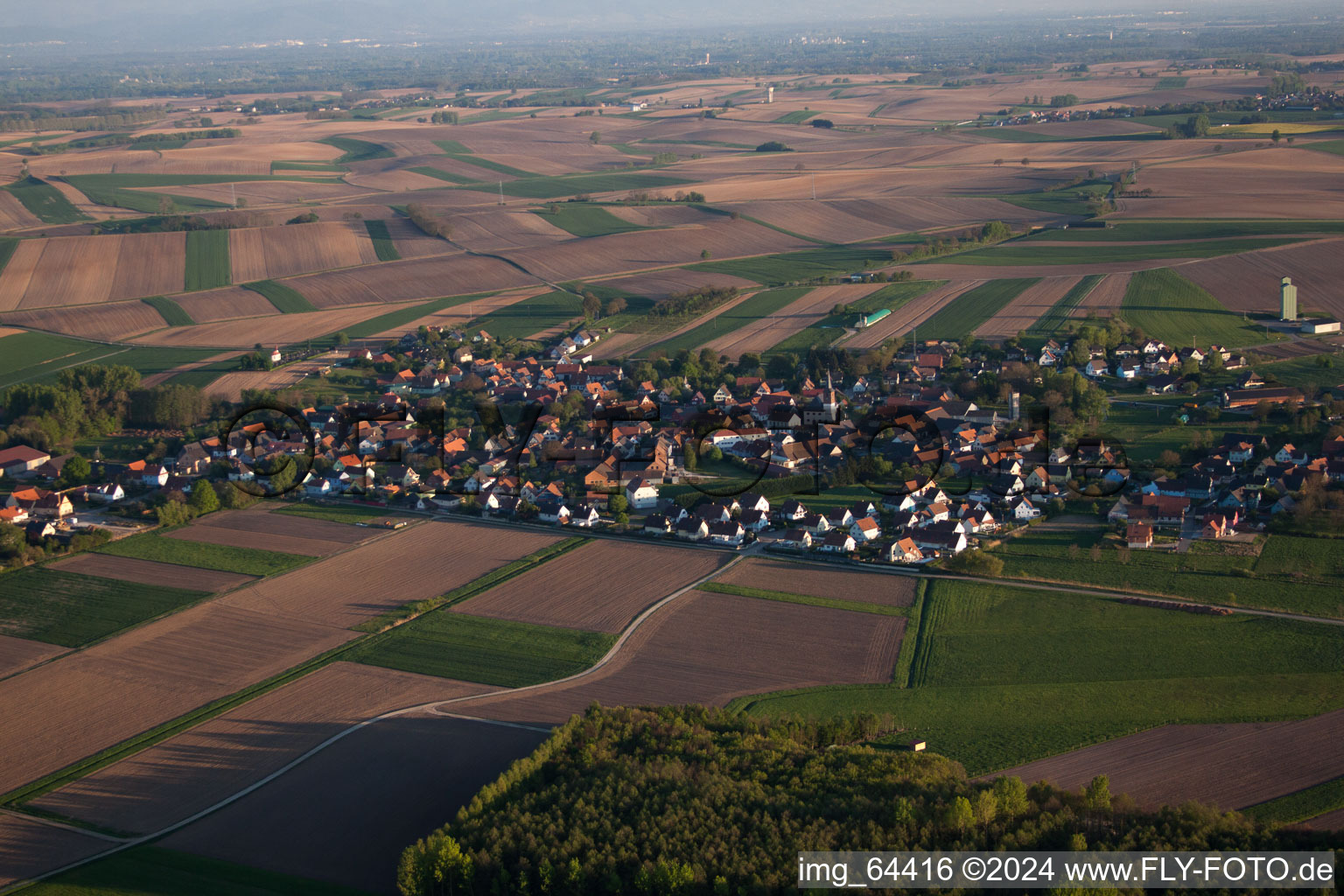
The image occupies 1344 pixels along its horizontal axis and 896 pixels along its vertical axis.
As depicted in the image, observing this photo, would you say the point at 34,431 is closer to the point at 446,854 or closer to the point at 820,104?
the point at 446,854

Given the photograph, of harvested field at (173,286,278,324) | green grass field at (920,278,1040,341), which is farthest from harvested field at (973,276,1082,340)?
harvested field at (173,286,278,324)

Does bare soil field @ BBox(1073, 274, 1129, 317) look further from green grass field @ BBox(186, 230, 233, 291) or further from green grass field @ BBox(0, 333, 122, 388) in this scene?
green grass field @ BBox(186, 230, 233, 291)

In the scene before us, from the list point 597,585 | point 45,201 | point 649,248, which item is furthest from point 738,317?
point 45,201

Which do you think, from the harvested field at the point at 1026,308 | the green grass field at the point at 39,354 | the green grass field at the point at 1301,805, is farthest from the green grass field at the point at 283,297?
the green grass field at the point at 1301,805

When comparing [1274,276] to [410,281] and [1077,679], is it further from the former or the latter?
[410,281]

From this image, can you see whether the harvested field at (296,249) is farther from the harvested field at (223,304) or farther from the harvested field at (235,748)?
the harvested field at (235,748)

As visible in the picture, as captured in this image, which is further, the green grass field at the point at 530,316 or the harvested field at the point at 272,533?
the green grass field at the point at 530,316
